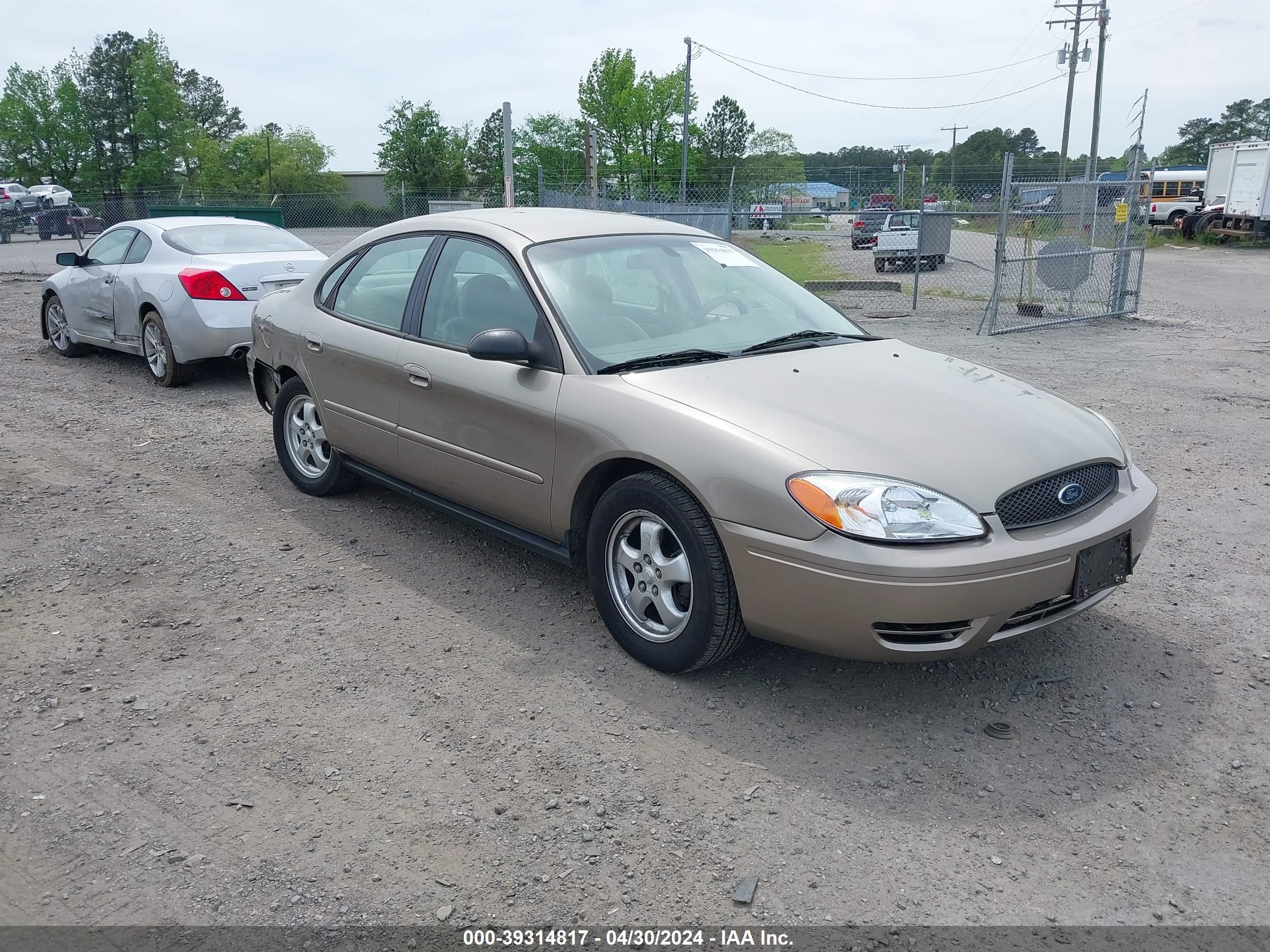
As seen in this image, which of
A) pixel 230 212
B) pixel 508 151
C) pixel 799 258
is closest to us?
pixel 508 151

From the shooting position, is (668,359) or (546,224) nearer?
(668,359)

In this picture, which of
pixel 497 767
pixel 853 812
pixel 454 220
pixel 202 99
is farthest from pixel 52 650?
pixel 202 99

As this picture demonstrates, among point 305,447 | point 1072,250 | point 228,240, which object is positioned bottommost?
point 305,447

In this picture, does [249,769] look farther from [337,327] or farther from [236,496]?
[236,496]

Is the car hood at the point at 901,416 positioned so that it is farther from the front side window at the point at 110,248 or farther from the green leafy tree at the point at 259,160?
the green leafy tree at the point at 259,160

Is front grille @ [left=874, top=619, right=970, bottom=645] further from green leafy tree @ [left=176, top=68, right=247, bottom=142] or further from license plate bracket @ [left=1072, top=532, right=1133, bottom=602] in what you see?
green leafy tree @ [left=176, top=68, right=247, bottom=142]

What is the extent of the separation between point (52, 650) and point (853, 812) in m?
3.12

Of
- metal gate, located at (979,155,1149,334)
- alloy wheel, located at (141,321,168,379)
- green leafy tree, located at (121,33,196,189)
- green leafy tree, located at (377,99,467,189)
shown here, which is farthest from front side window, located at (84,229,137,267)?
green leafy tree, located at (121,33,196,189)

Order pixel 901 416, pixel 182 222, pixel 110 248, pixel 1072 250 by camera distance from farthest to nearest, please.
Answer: pixel 1072 250
pixel 110 248
pixel 182 222
pixel 901 416

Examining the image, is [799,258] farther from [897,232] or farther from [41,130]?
[41,130]

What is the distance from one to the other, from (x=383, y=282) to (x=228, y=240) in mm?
4846

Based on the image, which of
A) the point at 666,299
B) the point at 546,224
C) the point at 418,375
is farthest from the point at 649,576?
the point at 546,224

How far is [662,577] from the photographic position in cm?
369

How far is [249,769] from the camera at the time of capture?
3.22 metres
